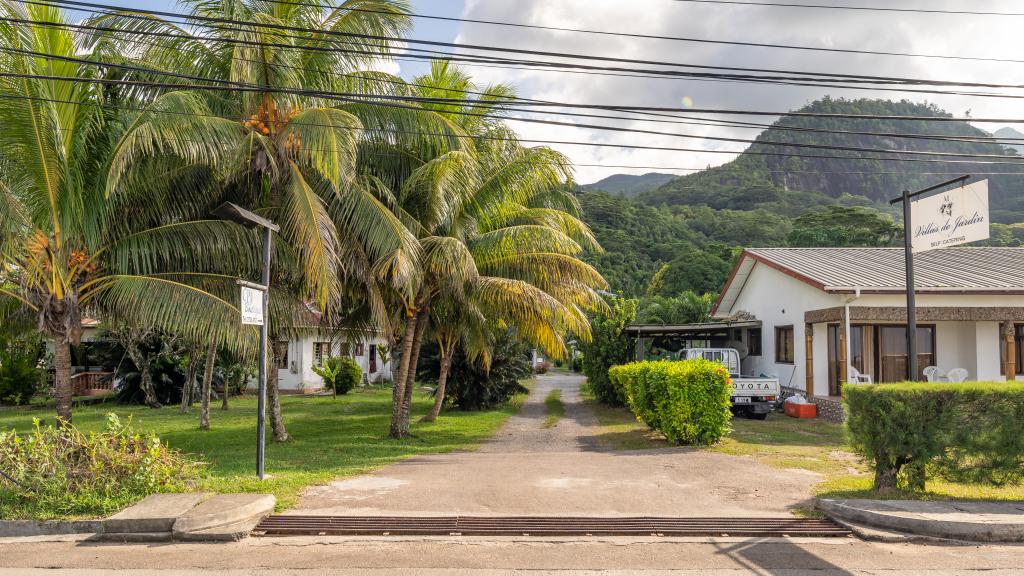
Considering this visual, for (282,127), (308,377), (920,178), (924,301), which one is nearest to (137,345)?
(308,377)

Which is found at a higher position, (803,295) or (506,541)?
(803,295)

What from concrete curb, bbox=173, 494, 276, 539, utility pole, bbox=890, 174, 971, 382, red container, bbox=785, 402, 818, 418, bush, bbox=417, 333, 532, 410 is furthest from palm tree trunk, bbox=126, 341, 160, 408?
utility pole, bbox=890, 174, 971, 382

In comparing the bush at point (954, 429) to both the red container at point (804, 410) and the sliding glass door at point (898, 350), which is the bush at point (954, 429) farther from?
the sliding glass door at point (898, 350)

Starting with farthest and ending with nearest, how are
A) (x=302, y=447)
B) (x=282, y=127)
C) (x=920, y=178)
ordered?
(x=920, y=178) < (x=302, y=447) < (x=282, y=127)

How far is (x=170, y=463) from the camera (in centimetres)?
901

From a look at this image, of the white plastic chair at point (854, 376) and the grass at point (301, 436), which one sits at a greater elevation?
the white plastic chair at point (854, 376)

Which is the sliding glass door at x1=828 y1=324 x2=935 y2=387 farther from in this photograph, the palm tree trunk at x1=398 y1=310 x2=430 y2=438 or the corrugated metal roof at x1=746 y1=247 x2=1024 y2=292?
the palm tree trunk at x1=398 y1=310 x2=430 y2=438

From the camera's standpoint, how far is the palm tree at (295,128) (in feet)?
37.8

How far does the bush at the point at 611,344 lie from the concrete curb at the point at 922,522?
642 inches

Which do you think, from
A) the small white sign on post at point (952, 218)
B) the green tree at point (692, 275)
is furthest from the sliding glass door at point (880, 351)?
the green tree at point (692, 275)

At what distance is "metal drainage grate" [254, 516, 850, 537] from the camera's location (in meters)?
7.45

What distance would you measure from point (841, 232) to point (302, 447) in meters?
49.0

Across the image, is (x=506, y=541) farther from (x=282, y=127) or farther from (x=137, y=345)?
(x=137, y=345)

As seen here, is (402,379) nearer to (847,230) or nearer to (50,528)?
(50,528)
